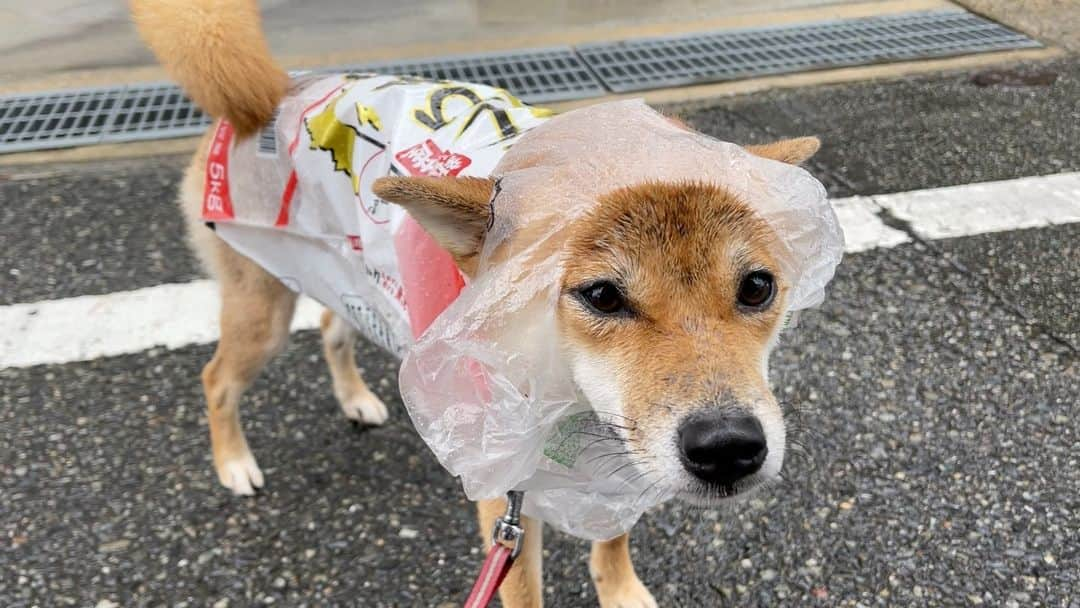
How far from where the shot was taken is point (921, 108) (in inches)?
186

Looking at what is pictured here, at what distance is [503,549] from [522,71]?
380 cm

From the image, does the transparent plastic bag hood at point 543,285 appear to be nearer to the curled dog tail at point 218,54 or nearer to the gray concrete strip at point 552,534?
the gray concrete strip at point 552,534

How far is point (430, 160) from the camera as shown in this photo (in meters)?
1.97

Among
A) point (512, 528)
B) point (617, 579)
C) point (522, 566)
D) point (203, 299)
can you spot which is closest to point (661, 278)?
point (512, 528)

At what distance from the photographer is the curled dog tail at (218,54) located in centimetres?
224

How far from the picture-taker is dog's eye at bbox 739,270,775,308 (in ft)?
5.05

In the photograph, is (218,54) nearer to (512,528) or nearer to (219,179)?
(219,179)

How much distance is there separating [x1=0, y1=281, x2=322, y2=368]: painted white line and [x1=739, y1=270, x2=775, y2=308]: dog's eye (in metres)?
2.23

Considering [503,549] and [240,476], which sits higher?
[503,549]

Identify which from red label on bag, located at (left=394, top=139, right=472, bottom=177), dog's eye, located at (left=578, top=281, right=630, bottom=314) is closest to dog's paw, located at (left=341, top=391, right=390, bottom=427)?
red label on bag, located at (left=394, top=139, right=472, bottom=177)

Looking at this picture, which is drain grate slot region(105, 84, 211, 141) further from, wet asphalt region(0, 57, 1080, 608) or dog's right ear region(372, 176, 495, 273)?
dog's right ear region(372, 176, 495, 273)

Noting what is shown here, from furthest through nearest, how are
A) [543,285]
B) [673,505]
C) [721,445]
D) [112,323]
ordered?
[112,323]
[673,505]
[543,285]
[721,445]

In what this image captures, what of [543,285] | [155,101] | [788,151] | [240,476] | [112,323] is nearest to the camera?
[543,285]

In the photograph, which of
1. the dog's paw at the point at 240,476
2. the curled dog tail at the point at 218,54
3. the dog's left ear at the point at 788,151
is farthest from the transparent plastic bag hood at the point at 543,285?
the dog's paw at the point at 240,476
